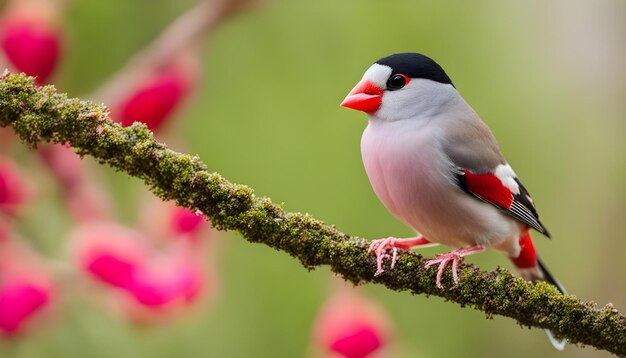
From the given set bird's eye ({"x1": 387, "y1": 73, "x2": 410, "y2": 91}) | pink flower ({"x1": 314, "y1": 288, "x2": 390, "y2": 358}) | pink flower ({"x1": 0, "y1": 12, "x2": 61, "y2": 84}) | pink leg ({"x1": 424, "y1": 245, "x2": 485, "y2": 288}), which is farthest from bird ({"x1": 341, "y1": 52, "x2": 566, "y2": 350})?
pink flower ({"x1": 0, "y1": 12, "x2": 61, "y2": 84})

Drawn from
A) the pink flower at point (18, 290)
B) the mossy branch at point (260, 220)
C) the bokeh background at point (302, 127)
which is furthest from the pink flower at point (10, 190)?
the mossy branch at point (260, 220)

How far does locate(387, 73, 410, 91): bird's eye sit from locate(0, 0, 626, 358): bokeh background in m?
0.57

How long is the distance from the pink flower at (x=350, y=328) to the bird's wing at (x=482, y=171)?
32 cm

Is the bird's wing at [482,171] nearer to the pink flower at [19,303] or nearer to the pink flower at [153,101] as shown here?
the pink flower at [153,101]

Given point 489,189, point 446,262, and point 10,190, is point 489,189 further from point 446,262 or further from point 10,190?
point 10,190

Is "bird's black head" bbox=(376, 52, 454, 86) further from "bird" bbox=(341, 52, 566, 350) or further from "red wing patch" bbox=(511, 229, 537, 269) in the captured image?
"red wing patch" bbox=(511, 229, 537, 269)

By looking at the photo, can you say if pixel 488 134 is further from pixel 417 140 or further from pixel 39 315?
pixel 39 315

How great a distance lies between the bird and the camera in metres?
0.96

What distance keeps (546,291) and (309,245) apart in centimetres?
22

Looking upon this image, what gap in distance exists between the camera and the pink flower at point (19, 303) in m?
1.13

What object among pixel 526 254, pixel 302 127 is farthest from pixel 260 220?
pixel 302 127

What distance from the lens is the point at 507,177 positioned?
3.46 ft

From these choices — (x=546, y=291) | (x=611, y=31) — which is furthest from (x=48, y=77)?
A: (x=611, y=31)

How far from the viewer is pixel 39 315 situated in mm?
1182
